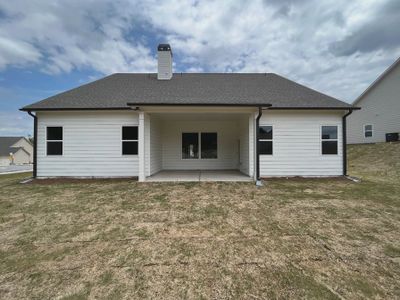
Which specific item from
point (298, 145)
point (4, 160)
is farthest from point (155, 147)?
point (4, 160)

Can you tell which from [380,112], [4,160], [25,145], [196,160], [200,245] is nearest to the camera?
[200,245]

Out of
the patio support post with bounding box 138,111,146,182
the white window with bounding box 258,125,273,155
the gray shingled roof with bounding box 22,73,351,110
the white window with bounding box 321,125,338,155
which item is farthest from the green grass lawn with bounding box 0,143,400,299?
the gray shingled roof with bounding box 22,73,351,110

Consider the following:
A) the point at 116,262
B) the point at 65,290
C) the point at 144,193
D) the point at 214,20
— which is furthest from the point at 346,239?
the point at 214,20

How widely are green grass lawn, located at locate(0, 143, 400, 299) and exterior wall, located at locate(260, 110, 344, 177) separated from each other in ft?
8.33

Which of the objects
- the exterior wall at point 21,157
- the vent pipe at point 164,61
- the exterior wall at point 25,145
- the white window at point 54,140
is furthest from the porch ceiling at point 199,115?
the exterior wall at point 25,145

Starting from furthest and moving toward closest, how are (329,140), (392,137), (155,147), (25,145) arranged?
1. (25,145)
2. (392,137)
3. (155,147)
4. (329,140)

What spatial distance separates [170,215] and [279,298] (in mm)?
3039

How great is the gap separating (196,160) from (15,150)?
50306 millimetres

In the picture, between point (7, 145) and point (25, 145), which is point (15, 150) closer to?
Answer: point (7, 145)

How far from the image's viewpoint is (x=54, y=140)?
928 centimetres

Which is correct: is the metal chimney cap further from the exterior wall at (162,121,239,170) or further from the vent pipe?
the exterior wall at (162,121,239,170)

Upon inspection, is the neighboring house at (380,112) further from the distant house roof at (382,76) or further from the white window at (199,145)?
the white window at (199,145)

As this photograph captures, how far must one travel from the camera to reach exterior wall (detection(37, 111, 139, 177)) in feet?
30.2

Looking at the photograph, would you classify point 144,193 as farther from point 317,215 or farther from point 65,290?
point 317,215
